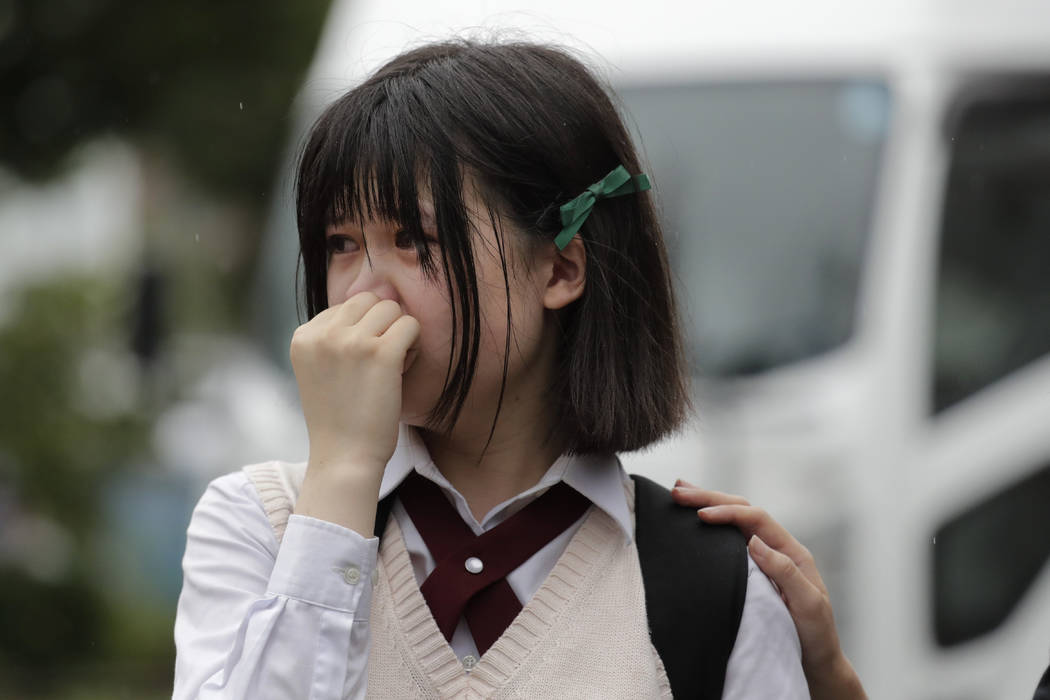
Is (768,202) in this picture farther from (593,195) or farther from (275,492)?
(275,492)

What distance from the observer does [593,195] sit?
71.9 inches

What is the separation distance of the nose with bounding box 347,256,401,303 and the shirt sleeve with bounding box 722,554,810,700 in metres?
0.57

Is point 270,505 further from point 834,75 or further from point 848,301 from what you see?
point 834,75

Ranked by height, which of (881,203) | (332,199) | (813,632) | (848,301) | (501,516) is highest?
(332,199)

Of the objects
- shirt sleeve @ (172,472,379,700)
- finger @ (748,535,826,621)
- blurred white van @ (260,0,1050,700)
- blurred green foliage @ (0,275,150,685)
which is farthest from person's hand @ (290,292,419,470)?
blurred green foliage @ (0,275,150,685)

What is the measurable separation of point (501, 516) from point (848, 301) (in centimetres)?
305

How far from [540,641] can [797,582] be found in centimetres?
35

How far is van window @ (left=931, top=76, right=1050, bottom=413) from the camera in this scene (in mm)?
4559

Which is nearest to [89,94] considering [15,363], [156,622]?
[15,363]

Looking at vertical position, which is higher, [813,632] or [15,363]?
[813,632]

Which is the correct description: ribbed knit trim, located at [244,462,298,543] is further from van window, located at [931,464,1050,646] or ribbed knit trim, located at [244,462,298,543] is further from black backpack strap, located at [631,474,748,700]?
van window, located at [931,464,1050,646]

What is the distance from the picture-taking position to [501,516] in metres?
1.82

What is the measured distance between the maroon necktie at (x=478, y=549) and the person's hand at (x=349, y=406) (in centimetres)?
14

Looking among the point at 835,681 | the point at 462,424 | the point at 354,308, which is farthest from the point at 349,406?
the point at 835,681
